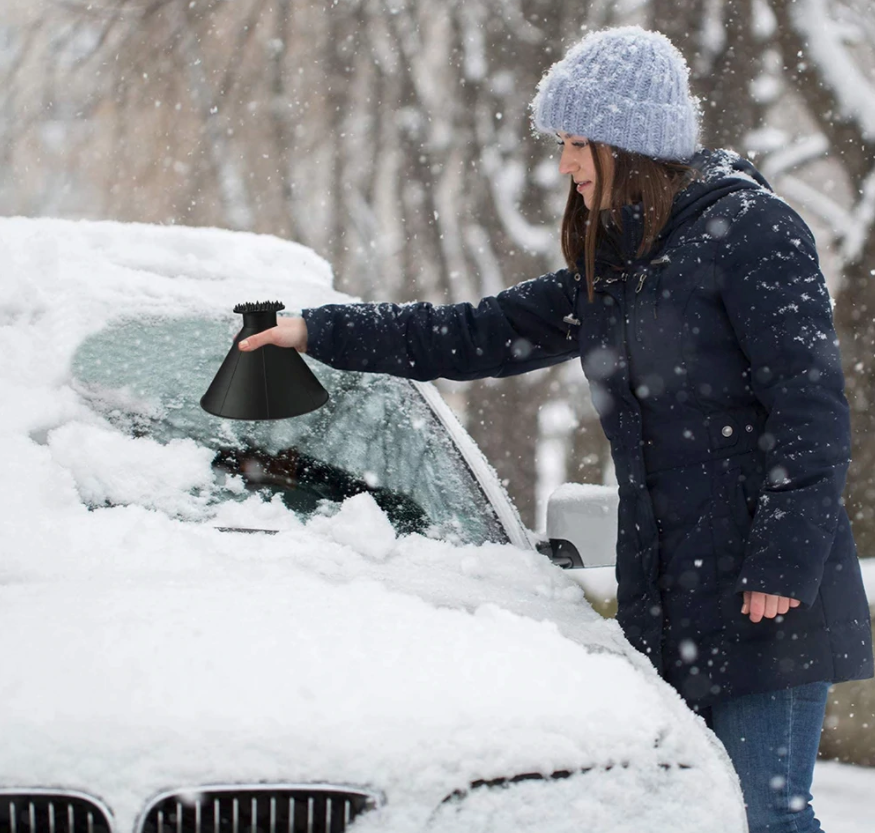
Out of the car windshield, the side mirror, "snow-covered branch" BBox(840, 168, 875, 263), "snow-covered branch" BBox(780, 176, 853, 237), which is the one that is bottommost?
the side mirror

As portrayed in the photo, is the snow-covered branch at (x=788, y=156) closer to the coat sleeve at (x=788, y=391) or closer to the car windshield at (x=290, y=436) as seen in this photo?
the car windshield at (x=290, y=436)

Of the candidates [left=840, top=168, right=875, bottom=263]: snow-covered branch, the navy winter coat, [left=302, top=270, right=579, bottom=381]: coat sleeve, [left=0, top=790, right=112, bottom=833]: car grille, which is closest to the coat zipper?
the navy winter coat

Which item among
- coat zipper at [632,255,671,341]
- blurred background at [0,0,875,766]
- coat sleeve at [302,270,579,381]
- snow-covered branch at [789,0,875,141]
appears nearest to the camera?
coat zipper at [632,255,671,341]

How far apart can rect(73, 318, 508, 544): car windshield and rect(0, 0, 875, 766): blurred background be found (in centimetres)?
402

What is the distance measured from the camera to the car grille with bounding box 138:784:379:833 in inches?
58.9

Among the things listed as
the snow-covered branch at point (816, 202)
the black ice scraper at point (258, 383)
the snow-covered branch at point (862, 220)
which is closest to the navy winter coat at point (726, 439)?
the black ice scraper at point (258, 383)

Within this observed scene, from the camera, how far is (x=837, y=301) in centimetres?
668

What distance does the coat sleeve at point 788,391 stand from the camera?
1921 mm

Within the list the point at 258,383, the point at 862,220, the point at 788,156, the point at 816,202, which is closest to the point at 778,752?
the point at 258,383

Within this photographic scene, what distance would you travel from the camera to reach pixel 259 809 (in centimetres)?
153

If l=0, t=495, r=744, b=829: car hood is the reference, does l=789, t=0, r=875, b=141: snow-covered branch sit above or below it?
Result: above

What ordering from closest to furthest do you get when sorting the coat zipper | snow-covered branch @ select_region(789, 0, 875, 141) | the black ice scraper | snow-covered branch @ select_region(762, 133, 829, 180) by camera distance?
the coat zipper, the black ice scraper, snow-covered branch @ select_region(789, 0, 875, 141), snow-covered branch @ select_region(762, 133, 829, 180)

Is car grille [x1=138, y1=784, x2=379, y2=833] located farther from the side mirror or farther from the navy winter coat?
the side mirror

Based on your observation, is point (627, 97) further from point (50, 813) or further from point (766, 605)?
point (50, 813)
